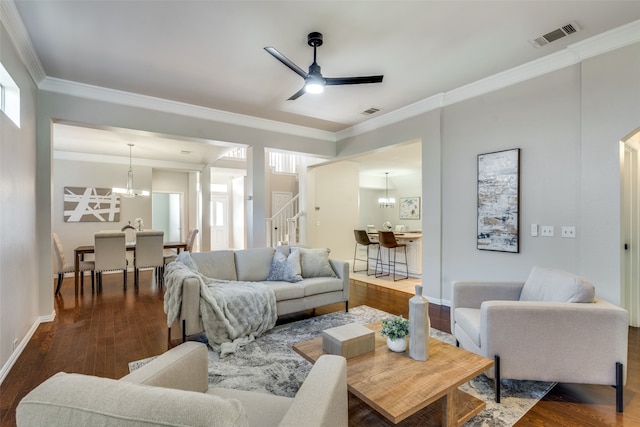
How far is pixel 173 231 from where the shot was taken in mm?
9438

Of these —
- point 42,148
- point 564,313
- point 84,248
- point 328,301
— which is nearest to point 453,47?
point 564,313

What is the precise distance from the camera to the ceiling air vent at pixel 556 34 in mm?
2768

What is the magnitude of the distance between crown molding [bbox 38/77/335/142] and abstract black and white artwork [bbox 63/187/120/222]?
3.80 meters

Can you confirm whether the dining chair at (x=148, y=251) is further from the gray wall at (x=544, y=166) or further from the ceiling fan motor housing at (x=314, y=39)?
the gray wall at (x=544, y=166)

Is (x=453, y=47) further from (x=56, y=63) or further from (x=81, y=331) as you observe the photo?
(x=81, y=331)

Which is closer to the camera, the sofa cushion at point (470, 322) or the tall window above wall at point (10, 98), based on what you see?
the sofa cushion at point (470, 322)

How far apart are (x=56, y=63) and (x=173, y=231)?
6675 millimetres

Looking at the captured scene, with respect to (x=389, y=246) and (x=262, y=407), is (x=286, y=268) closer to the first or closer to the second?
(x=262, y=407)

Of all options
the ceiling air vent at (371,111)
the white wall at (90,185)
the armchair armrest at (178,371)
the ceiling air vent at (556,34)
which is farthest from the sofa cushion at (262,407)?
the white wall at (90,185)

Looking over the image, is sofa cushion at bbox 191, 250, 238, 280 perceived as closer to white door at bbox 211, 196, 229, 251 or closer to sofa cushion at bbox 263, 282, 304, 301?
sofa cushion at bbox 263, 282, 304, 301

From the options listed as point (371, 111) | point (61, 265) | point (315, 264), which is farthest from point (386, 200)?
point (61, 265)

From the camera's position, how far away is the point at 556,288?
2.34m

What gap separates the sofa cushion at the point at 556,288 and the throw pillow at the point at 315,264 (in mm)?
2150

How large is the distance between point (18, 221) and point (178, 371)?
282 cm
